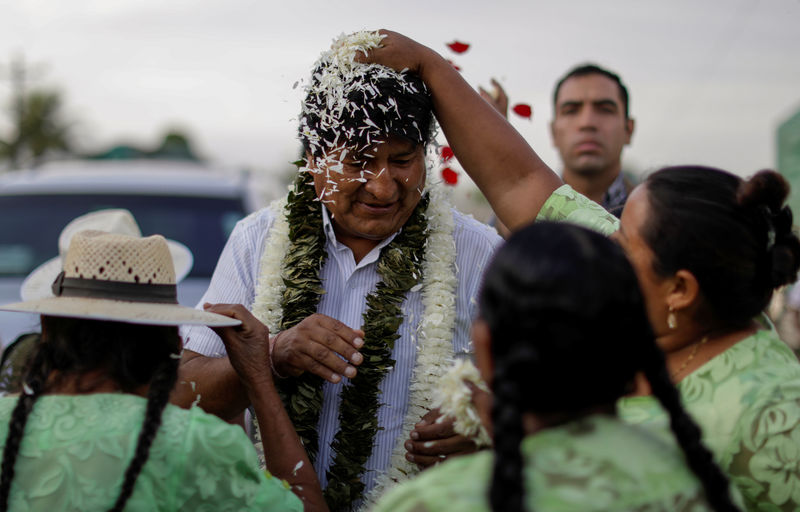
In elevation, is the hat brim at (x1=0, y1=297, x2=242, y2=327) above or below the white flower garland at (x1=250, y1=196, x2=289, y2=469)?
above

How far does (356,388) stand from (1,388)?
1478mm

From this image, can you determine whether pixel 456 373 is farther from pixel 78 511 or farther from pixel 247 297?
pixel 247 297

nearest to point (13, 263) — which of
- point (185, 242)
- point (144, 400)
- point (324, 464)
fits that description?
point (185, 242)

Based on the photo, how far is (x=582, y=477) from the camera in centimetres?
141

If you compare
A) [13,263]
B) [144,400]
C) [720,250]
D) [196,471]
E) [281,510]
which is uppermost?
[720,250]

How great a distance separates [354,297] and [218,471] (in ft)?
3.83

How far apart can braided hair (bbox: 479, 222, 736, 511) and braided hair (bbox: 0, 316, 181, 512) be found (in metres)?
0.97

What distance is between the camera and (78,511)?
1871 mm

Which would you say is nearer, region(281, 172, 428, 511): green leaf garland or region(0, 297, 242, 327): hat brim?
region(0, 297, 242, 327): hat brim

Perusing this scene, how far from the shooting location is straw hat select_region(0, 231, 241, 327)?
2084mm

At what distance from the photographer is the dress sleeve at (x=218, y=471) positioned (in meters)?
1.96

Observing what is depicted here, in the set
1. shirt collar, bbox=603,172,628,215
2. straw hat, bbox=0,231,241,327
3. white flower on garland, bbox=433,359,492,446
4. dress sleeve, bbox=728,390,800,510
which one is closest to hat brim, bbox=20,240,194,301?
straw hat, bbox=0,231,241,327

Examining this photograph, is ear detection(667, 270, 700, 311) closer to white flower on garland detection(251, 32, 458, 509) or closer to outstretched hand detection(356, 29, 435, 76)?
white flower on garland detection(251, 32, 458, 509)

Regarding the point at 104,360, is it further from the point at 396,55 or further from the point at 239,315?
the point at 396,55
